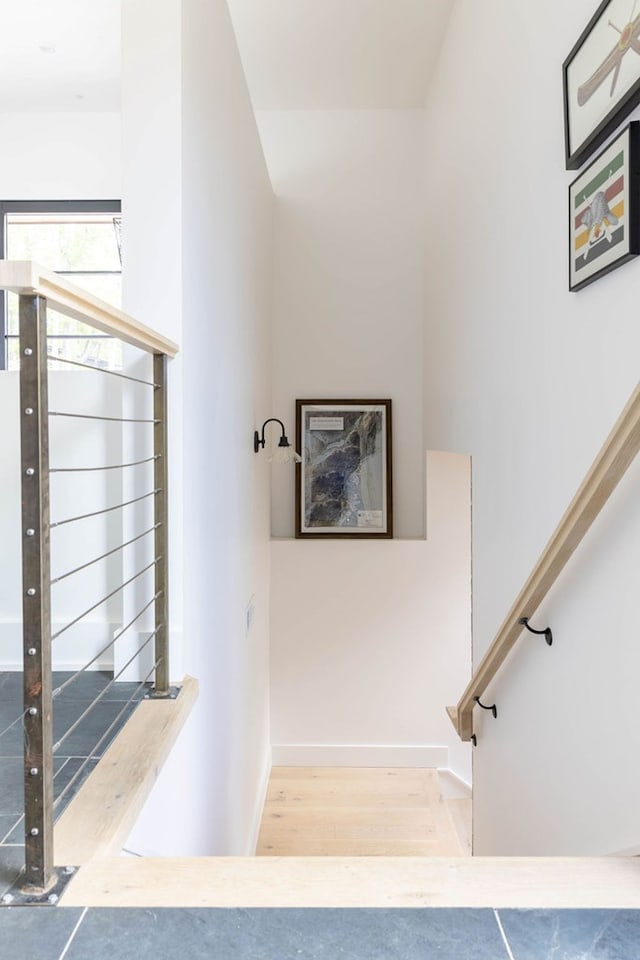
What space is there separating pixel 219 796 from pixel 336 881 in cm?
157

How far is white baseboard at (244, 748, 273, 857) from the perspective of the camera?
3.45m

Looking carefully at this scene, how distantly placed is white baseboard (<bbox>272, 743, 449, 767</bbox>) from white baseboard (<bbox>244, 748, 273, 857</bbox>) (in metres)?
0.12

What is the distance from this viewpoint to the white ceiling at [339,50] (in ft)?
10.8

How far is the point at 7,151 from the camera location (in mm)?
4012

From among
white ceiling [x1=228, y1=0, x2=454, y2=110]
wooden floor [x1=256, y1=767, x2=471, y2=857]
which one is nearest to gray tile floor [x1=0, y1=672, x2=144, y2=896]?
wooden floor [x1=256, y1=767, x2=471, y2=857]

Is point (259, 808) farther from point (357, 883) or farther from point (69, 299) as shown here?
point (69, 299)

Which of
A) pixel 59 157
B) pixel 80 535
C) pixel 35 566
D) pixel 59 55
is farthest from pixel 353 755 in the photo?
pixel 59 55

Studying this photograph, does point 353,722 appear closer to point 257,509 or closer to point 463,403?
point 257,509

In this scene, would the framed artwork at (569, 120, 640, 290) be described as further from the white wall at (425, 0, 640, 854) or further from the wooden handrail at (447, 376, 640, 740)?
the wooden handrail at (447, 376, 640, 740)

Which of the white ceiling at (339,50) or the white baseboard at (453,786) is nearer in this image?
the white ceiling at (339,50)

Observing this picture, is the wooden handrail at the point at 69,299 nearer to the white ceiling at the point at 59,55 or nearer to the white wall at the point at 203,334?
the white wall at the point at 203,334

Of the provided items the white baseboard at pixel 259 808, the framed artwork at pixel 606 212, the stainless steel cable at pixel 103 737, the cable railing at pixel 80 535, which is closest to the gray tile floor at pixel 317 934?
the cable railing at pixel 80 535

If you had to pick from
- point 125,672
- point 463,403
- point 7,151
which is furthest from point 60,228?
point 125,672

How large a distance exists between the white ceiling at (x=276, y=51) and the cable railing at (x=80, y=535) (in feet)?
6.68
